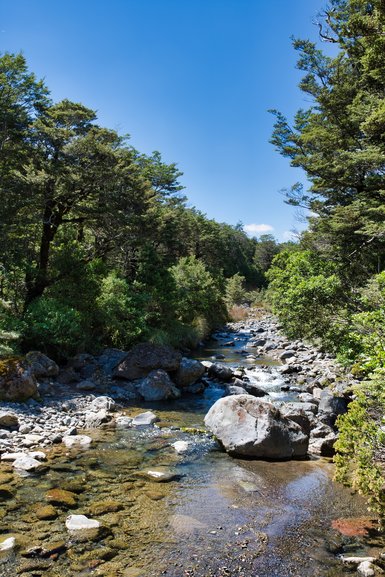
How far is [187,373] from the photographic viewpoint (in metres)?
17.1

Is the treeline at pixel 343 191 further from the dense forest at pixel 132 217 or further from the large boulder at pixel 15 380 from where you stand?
the large boulder at pixel 15 380

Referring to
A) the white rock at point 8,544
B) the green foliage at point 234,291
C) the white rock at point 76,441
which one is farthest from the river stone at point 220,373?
the green foliage at point 234,291

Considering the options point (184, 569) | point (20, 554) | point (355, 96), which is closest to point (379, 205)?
point (355, 96)

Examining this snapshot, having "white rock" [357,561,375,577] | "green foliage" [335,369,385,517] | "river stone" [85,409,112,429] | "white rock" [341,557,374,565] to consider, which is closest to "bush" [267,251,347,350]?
"green foliage" [335,369,385,517]

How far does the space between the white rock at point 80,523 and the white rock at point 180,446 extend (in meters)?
3.86

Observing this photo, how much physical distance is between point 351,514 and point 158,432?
18.6 feet

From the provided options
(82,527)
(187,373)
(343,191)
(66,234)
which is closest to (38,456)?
(82,527)

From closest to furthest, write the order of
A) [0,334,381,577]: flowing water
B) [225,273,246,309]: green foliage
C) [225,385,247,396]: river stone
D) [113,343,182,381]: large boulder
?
[0,334,381,577]: flowing water → [225,385,247,396]: river stone → [113,343,182,381]: large boulder → [225,273,246,309]: green foliage

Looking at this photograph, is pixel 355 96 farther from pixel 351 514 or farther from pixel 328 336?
pixel 351 514

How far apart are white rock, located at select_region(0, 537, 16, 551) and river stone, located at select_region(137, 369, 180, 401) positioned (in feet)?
30.7

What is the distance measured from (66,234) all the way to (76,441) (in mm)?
12525

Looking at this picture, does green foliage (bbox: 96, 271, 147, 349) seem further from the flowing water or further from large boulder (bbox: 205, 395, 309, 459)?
large boulder (bbox: 205, 395, 309, 459)

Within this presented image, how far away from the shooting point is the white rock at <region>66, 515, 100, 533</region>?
20.3ft

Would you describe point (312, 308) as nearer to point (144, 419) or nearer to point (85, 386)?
point (144, 419)
